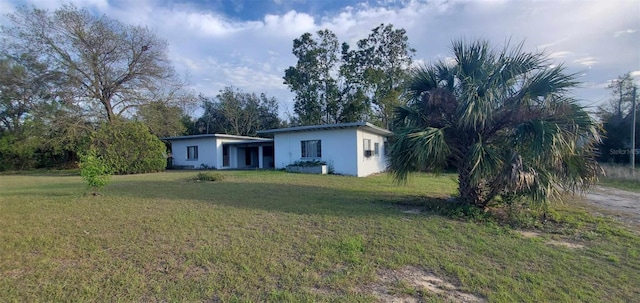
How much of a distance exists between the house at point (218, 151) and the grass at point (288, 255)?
14874 mm

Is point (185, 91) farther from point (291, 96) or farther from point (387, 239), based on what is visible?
point (387, 239)

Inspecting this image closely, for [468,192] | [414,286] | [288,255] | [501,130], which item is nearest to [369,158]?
[468,192]

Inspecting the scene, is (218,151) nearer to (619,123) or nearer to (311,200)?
(311,200)

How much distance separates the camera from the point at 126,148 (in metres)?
17.7

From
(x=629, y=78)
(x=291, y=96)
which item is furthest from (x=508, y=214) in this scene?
(x=629, y=78)

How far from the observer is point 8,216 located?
5645 millimetres

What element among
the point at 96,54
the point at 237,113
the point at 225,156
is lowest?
the point at 225,156

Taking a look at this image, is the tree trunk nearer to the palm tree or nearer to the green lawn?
the palm tree

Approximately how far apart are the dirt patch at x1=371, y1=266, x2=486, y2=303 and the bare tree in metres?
23.1

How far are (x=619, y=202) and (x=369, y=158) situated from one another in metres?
10.5

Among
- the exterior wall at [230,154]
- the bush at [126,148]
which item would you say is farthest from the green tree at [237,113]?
the bush at [126,148]

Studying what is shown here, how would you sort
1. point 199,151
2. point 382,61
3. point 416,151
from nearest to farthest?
point 416,151
point 199,151
point 382,61

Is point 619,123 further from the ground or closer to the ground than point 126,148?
further from the ground

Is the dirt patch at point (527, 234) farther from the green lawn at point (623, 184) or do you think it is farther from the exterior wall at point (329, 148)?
the exterior wall at point (329, 148)
